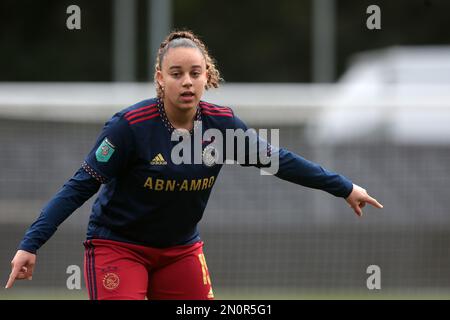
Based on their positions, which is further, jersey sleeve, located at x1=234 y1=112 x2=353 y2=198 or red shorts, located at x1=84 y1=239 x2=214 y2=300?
jersey sleeve, located at x1=234 y1=112 x2=353 y2=198

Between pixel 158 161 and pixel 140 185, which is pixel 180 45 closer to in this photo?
pixel 158 161

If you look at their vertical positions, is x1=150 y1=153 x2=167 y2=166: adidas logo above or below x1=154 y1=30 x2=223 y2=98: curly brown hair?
below

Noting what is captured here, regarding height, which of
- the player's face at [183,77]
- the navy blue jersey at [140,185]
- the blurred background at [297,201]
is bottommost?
the blurred background at [297,201]

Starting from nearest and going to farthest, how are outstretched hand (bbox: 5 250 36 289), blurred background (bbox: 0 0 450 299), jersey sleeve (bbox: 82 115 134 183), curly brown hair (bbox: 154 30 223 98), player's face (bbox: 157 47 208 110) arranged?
outstretched hand (bbox: 5 250 36 289)
jersey sleeve (bbox: 82 115 134 183)
player's face (bbox: 157 47 208 110)
curly brown hair (bbox: 154 30 223 98)
blurred background (bbox: 0 0 450 299)

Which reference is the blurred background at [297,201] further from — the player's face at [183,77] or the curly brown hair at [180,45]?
the player's face at [183,77]

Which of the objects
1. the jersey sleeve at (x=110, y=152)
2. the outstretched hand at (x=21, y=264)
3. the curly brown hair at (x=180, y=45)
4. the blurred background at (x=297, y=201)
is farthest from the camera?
the blurred background at (x=297, y=201)

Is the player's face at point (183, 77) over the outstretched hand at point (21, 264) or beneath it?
over

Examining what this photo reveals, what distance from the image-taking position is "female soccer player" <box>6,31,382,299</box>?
544 cm

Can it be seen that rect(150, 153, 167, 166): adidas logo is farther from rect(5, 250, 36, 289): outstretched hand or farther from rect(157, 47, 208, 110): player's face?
rect(5, 250, 36, 289): outstretched hand

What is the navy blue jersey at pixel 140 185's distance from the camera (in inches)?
214

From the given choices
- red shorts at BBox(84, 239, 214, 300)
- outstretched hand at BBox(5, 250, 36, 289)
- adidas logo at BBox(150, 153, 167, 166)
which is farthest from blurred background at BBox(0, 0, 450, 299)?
adidas logo at BBox(150, 153, 167, 166)

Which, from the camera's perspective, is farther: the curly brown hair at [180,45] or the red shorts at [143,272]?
the curly brown hair at [180,45]

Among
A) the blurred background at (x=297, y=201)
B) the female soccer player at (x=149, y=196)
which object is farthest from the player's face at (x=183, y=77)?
the blurred background at (x=297, y=201)
